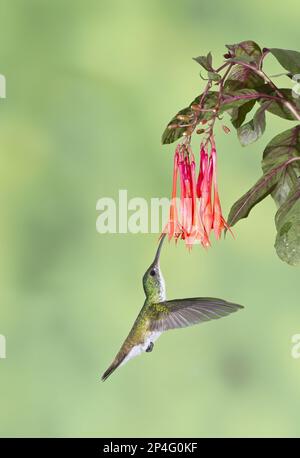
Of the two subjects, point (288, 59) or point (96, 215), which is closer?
point (288, 59)

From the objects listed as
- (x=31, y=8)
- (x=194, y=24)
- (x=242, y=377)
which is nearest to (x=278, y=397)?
(x=242, y=377)

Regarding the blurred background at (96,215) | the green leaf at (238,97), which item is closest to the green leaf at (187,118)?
the green leaf at (238,97)

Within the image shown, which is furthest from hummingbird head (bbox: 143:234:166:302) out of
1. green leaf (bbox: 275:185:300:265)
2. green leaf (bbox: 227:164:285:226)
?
green leaf (bbox: 275:185:300:265)

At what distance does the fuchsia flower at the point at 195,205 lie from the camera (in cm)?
64

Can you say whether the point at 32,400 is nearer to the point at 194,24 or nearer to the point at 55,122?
the point at 55,122

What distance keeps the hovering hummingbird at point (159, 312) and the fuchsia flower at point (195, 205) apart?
0.08 metres

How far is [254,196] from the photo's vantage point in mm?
717

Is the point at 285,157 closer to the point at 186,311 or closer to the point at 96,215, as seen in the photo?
the point at 186,311

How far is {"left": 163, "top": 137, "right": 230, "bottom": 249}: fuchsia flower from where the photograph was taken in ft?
2.11

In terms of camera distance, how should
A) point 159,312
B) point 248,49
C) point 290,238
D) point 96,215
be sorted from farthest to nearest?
point 96,215 → point 159,312 → point 248,49 → point 290,238

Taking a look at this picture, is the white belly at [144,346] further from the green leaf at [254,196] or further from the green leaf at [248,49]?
the green leaf at [248,49]

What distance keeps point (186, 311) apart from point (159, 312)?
0.24 ft

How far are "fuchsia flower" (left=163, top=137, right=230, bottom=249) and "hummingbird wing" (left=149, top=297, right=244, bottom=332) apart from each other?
8 cm

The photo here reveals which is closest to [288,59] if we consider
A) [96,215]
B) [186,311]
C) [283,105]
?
[283,105]
